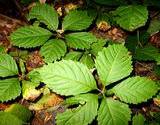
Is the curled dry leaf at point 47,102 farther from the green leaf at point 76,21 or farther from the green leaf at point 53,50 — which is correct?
the green leaf at point 76,21

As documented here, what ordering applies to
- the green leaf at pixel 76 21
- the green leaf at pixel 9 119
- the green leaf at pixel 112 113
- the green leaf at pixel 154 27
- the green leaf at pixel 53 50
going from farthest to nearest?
the green leaf at pixel 154 27 → the green leaf at pixel 76 21 → the green leaf at pixel 53 50 → the green leaf at pixel 9 119 → the green leaf at pixel 112 113

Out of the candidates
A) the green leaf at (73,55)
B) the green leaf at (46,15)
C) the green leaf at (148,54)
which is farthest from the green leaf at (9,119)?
the green leaf at (148,54)

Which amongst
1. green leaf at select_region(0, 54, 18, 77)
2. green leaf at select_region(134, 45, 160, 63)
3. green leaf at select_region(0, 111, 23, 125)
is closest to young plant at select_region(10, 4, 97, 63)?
green leaf at select_region(0, 54, 18, 77)

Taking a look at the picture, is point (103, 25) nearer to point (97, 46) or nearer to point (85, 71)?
point (97, 46)

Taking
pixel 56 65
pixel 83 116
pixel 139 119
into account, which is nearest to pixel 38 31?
pixel 56 65

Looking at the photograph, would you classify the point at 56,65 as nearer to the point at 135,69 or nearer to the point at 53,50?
the point at 53,50

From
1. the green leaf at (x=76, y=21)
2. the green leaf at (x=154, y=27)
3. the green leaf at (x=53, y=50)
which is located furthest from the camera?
the green leaf at (x=154, y=27)
